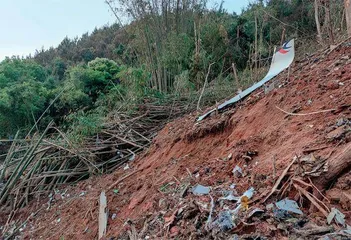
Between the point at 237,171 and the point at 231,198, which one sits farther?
the point at 237,171

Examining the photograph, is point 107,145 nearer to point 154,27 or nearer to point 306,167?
point 306,167

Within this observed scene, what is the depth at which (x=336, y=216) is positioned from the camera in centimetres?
127

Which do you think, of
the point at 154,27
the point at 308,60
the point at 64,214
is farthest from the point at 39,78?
the point at 308,60

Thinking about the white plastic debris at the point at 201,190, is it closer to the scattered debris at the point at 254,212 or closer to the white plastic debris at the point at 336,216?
the scattered debris at the point at 254,212

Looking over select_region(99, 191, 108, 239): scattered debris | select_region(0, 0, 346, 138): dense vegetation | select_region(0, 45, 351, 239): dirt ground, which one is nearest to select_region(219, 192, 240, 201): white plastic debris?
select_region(0, 45, 351, 239): dirt ground

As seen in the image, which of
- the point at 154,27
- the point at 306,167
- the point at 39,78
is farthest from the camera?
the point at 39,78

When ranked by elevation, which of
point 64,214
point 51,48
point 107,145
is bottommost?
point 64,214

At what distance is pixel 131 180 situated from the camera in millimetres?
3164

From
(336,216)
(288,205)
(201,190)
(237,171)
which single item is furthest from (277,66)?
(336,216)

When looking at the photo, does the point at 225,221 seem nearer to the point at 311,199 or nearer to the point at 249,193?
the point at 249,193

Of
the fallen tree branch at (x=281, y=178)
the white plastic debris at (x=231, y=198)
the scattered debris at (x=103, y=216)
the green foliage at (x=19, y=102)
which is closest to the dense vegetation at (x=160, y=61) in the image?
the green foliage at (x=19, y=102)

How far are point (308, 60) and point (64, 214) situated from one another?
10.3 ft

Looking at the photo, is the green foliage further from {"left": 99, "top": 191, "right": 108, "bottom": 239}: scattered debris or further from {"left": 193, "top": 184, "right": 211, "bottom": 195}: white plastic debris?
{"left": 193, "top": 184, "right": 211, "bottom": 195}: white plastic debris

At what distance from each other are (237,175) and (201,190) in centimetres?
25
